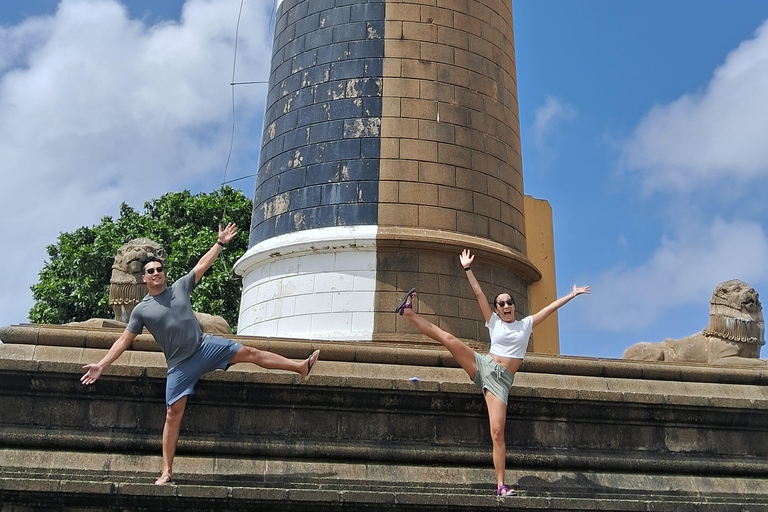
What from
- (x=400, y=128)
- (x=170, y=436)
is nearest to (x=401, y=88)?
(x=400, y=128)

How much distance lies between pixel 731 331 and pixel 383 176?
5.07 meters

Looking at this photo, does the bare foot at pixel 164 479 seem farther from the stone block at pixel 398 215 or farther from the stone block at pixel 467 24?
the stone block at pixel 467 24

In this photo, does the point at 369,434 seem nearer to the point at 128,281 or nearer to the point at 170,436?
the point at 170,436

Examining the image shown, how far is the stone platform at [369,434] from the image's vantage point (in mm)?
7660

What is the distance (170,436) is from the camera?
7.25 m

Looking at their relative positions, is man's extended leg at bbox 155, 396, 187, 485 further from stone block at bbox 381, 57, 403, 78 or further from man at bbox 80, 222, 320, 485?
stone block at bbox 381, 57, 403, 78

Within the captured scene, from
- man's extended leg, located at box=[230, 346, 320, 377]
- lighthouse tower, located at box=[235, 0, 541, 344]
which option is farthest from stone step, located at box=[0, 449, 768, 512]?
lighthouse tower, located at box=[235, 0, 541, 344]

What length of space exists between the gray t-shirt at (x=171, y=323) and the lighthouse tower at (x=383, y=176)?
434cm

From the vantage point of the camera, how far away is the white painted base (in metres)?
11.8

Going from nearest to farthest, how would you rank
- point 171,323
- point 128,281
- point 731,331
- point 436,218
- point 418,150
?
point 171,323
point 128,281
point 731,331
point 436,218
point 418,150

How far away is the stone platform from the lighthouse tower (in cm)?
288

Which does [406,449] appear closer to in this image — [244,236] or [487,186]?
[487,186]

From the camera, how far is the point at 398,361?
29.5 feet

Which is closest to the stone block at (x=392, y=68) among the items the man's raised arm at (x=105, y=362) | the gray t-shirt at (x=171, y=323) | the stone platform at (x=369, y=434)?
the stone platform at (x=369, y=434)
